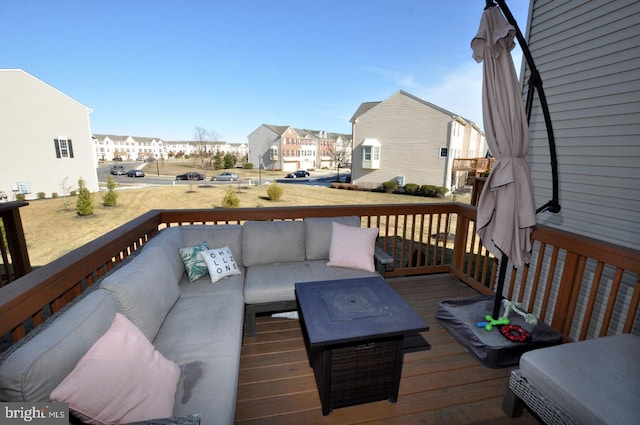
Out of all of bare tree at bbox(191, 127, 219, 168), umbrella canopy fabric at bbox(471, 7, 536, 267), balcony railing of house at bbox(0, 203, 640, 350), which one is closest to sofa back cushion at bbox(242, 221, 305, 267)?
balcony railing of house at bbox(0, 203, 640, 350)

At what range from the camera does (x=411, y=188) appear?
17797 mm

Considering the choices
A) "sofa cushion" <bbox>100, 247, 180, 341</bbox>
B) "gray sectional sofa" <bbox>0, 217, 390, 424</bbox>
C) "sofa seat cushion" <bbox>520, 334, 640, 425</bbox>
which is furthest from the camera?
"sofa cushion" <bbox>100, 247, 180, 341</bbox>

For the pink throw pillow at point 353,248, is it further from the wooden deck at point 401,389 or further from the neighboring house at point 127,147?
the neighboring house at point 127,147

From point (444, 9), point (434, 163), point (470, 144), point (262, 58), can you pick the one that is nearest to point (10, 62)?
point (262, 58)

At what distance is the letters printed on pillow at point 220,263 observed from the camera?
2689 millimetres

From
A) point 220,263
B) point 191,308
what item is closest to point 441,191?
point 220,263

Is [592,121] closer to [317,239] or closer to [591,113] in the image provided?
[591,113]

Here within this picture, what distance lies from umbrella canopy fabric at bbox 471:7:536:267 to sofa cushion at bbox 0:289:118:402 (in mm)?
2574

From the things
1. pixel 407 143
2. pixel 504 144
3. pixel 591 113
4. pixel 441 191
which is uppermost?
pixel 407 143

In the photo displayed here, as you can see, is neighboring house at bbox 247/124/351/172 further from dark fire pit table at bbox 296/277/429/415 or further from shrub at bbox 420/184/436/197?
dark fire pit table at bbox 296/277/429/415

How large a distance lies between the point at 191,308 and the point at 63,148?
1765cm

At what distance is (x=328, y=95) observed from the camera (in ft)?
75.6

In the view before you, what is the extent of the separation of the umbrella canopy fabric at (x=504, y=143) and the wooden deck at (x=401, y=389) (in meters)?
0.94

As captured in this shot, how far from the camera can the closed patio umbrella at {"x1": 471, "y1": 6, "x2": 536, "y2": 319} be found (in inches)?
75.9
